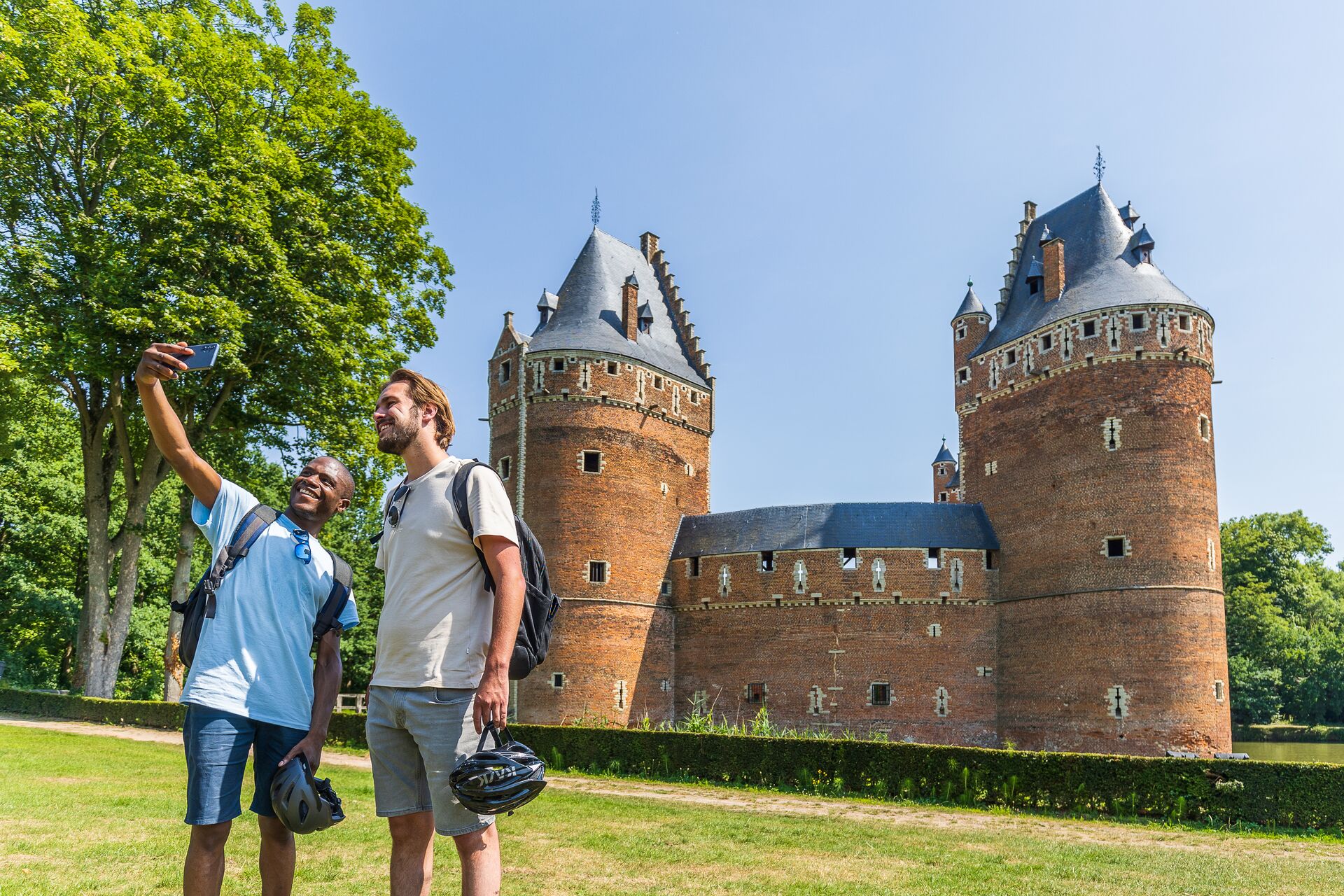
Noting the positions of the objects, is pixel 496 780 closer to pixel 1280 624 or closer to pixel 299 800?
pixel 299 800

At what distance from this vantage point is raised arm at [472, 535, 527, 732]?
3.91 m

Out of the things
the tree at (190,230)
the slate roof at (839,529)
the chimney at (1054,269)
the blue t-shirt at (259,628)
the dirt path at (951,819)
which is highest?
the chimney at (1054,269)

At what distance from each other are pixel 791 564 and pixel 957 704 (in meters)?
7.39

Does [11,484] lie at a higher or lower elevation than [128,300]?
lower

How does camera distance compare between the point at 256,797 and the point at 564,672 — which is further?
the point at 564,672

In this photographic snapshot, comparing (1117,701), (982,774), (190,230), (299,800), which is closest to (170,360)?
(299,800)

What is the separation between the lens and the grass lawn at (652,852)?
724 centimetres

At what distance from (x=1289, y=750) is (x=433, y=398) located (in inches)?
2197

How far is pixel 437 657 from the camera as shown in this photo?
13.5 ft

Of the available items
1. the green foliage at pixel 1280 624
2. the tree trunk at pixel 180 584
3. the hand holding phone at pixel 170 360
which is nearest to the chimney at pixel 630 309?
the tree trunk at pixel 180 584

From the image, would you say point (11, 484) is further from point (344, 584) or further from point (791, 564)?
point (344, 584)

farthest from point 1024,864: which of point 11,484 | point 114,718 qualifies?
point 11,484

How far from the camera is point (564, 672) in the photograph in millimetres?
34375

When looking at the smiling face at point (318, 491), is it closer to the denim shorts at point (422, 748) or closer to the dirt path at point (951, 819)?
the denim shorts at point (422, 748)
